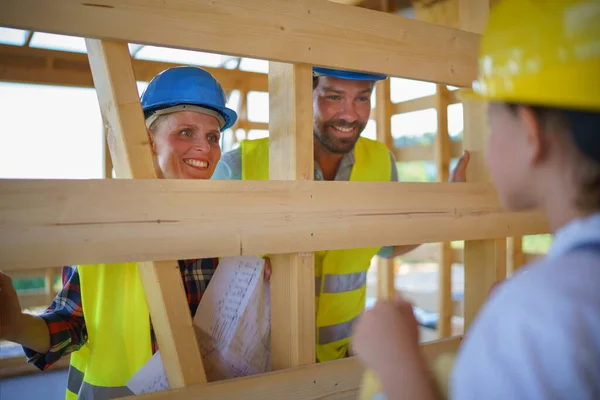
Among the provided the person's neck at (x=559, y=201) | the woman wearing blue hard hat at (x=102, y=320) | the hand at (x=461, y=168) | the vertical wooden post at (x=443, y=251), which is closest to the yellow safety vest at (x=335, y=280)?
the woman wearing blue hard hat at (x=102, y=320)

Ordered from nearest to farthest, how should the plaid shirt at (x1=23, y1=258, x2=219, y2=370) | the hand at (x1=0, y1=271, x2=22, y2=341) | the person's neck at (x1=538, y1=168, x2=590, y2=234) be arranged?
the person's neck at (x1=538, y1=168, x2=590, y2=234) < the hand at (x1=0, y1=271, x2=22, y2=341) < the plaid shirt at (x1=23, y1=258, x2=219, y2=370)

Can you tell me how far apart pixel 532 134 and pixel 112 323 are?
4.08 ft

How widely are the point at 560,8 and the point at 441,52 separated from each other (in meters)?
0.93

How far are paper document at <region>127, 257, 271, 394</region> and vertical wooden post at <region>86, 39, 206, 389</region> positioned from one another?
200 mm

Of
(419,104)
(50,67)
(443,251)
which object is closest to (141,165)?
(443,251)

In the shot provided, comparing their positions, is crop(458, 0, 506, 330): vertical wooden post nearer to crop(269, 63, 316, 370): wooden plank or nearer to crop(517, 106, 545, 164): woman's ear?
crop(269, 63, 316, 370): wooden plank

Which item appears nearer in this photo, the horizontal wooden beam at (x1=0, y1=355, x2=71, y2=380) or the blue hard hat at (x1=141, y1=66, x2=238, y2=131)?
the blue hard hat at (x1=141, y1=66, x2=238, y2=131)

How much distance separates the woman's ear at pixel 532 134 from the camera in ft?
2.26

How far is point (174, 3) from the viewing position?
44.0 inches

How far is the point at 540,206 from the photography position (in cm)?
74

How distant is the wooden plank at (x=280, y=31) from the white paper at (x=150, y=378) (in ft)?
2.68

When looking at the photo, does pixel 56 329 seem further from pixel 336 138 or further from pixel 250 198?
pixel 336 138

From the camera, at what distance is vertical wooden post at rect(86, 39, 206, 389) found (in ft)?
3.59

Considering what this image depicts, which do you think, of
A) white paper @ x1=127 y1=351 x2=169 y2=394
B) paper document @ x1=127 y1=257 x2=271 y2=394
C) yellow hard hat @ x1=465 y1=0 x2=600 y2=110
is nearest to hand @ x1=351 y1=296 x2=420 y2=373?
yellow hard hat @ x1=465 y1=0 x2=600 y2=110
